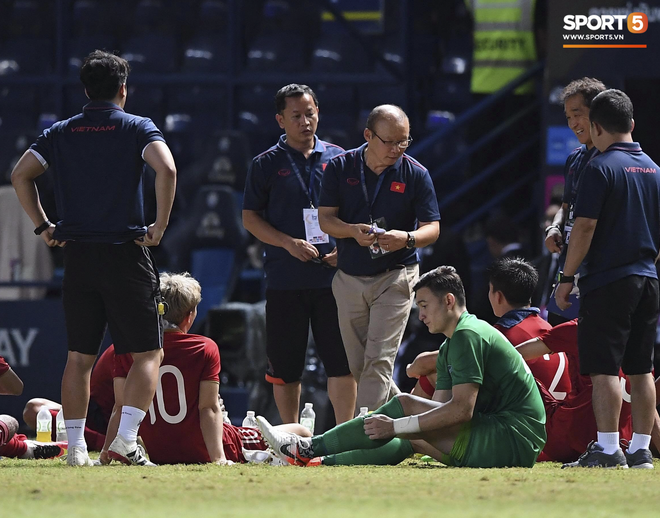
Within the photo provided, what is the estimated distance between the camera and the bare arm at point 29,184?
5605mm

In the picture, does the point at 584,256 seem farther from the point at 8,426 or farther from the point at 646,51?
the point at 646,51

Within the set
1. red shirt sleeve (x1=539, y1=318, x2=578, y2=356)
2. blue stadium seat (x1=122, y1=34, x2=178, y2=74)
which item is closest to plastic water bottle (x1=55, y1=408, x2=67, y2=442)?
red shirt sleeve (x1=539, y1=318, x2=578, y2=356)

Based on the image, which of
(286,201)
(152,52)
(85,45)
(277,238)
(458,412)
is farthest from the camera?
(85,45)

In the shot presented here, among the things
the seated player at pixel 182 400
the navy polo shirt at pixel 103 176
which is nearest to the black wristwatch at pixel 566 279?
the seated player at pixel 182 400

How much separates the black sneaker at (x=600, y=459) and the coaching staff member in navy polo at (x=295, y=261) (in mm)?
1558

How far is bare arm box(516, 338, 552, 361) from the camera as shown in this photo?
19.5 ft

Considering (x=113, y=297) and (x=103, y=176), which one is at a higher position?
(x=103, y=176)

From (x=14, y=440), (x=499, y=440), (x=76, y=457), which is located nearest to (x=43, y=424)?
(x=14, y=440)

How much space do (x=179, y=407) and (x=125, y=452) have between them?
0.39m

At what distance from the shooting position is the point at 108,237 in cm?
551

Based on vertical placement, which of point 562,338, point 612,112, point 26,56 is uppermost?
point 26,56

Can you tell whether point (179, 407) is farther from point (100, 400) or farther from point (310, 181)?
point (310, 181)

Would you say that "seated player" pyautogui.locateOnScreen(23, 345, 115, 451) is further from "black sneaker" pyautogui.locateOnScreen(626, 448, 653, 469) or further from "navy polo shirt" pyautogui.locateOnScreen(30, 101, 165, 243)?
"black sneaker" pyautogui.locateOnScreen(626, 448, 653, 469)

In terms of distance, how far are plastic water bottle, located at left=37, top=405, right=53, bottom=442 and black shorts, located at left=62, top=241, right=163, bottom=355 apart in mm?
1693
